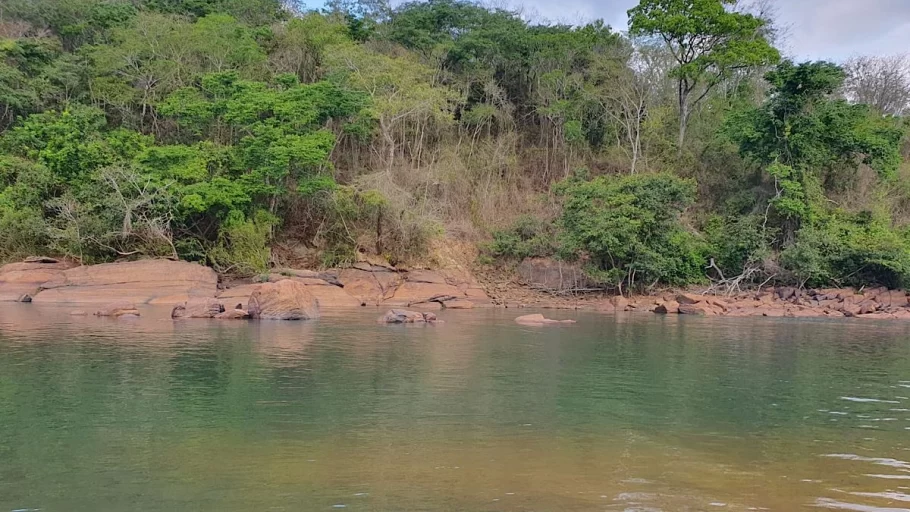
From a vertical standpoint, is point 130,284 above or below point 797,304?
above

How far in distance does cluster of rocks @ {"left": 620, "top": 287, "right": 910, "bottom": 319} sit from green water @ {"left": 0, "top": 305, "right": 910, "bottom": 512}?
454 inches

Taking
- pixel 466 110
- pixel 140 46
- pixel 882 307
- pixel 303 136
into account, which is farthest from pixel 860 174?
pixel 140 46

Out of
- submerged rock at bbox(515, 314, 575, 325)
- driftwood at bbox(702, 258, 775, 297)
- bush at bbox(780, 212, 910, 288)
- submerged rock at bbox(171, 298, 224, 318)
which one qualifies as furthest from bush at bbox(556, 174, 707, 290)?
submerged rock at bbox(171, 298, 224, 318)

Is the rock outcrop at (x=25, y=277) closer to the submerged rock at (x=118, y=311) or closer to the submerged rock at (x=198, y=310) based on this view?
the submerged rock at (x=118, y=311)

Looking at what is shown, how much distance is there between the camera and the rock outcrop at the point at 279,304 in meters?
25.8

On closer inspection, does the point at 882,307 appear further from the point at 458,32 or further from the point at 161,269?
the point at 161,269

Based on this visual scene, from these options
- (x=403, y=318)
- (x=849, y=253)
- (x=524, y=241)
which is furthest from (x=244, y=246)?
(x=849, y=253)

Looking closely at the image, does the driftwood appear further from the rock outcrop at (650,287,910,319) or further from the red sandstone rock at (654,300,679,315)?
the red sandstone rock at (654,300,679,315)

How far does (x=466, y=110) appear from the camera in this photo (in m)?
44.9

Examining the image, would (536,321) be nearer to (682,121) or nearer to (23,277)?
(682,121)

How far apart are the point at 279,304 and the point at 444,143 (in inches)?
796

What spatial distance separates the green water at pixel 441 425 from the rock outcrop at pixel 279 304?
5.35m

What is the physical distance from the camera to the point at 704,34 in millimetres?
39250

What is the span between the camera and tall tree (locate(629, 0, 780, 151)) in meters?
37.9
